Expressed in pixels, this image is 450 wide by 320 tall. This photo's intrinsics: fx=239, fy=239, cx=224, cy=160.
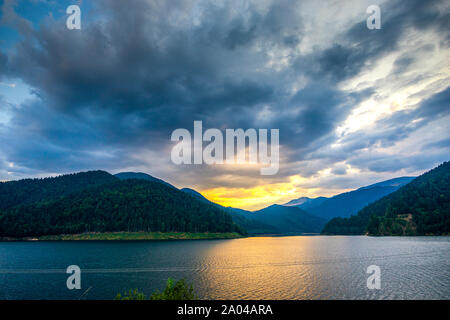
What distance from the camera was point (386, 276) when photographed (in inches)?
2502

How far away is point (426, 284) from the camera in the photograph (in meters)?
55.1

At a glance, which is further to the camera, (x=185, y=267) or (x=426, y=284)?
(x=185, y=267)

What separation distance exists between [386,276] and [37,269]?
105 m

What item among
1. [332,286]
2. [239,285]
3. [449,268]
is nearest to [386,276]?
[332,286]
